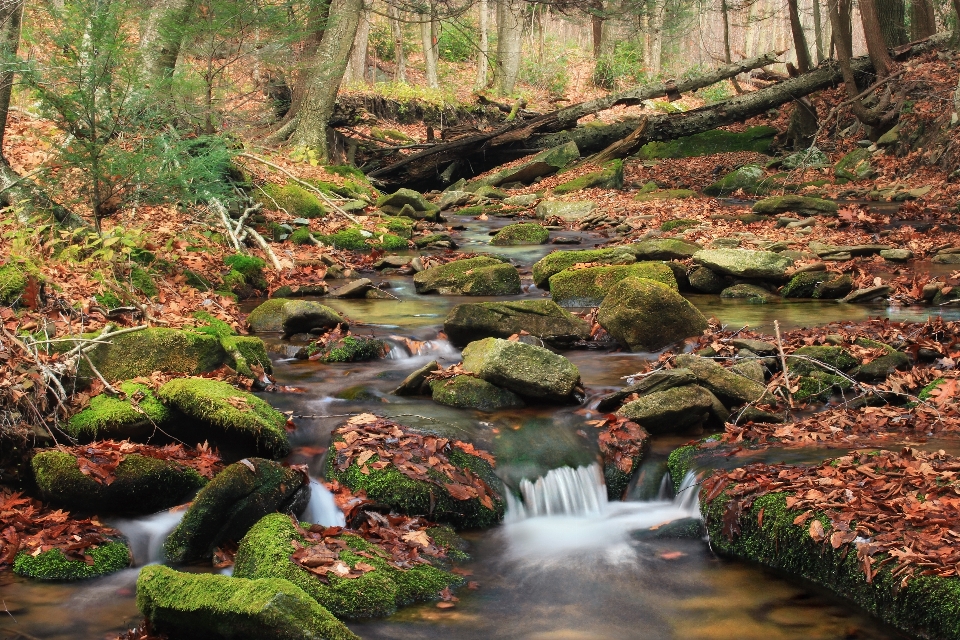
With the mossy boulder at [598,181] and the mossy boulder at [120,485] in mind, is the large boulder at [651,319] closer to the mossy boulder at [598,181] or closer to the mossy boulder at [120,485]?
the mossy boulder at [120,485]

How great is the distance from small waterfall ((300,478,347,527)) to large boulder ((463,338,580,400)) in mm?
1918

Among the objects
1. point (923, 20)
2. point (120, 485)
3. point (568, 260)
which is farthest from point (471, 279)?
point (923, 20)

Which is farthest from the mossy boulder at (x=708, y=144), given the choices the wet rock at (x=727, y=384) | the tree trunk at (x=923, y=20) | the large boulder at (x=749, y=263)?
the wet rock at (x=727, y=384)

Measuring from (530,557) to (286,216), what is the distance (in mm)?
10447

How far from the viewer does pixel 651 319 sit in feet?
27.9

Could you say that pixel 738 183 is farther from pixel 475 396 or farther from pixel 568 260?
pixel 475 396

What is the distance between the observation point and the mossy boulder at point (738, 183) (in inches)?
735

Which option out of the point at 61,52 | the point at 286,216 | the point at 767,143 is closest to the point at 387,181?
the point at 286,216

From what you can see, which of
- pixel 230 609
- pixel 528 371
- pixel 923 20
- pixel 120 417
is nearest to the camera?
pixel 230 609

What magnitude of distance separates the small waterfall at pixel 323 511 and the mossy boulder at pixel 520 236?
986 centimetres

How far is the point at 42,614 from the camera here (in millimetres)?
4086

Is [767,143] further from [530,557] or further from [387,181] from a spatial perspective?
[530,557]

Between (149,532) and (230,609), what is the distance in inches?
65.9

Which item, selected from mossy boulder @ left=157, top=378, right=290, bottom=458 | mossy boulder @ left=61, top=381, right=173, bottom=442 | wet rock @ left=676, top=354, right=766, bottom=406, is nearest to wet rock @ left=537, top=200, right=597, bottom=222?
wet rock @ left=676, top=354, right=766, bottom=406
